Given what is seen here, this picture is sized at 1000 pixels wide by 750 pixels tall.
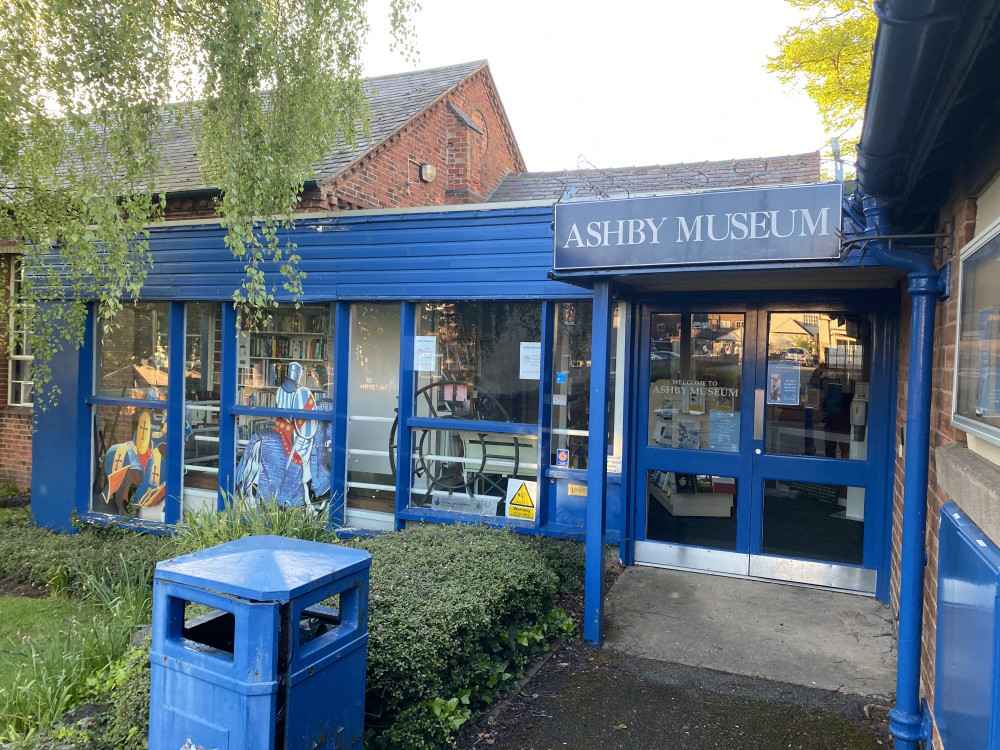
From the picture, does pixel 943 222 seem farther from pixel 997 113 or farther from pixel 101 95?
pixel 101 95

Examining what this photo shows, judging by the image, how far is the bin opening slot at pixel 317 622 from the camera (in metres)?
3.28

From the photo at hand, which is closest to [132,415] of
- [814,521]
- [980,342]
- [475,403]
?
[475,403]

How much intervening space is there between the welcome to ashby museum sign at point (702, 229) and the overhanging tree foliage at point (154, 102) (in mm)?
2778

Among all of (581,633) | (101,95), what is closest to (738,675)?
(581,633)

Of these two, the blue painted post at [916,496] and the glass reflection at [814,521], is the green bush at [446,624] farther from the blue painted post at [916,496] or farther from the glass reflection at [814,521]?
the blue painted post at [916,496]

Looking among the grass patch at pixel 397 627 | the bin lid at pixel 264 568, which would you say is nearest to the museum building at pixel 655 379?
the grass patch at pixel 397 627

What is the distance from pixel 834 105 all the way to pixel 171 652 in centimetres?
1476

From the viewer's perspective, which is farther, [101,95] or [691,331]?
[691,331]

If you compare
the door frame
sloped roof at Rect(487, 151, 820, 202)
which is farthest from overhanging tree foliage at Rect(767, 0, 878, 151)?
the door frame

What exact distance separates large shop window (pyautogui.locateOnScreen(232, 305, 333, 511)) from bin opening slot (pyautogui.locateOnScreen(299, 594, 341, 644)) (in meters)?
3.91

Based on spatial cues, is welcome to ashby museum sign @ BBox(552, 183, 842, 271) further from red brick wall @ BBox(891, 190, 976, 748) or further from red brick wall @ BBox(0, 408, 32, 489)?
red brick wall @ BBox(0, 408, 32, 489)

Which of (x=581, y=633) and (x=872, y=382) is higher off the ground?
(x=872, y=382)

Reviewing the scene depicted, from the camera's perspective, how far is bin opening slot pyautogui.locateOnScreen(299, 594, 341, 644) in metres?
3.28

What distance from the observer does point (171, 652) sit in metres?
3.00
